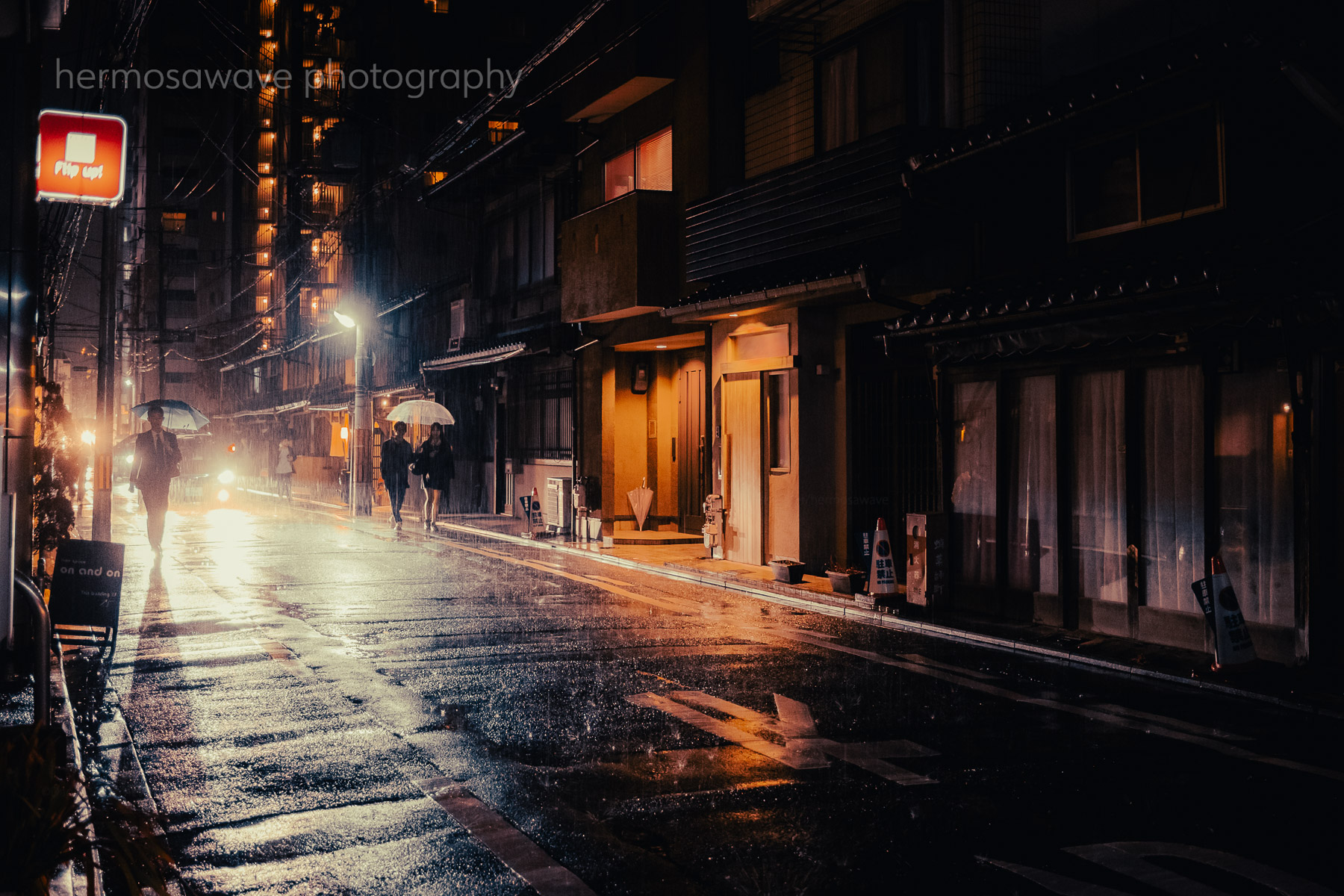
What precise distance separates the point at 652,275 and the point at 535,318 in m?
8.63

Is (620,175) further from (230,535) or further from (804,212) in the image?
(230,535)

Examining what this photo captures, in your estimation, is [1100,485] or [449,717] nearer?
[449,717]

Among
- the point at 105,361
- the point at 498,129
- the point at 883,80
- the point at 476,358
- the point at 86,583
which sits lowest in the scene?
the point at 86,583

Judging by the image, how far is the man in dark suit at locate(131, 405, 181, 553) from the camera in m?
17.4

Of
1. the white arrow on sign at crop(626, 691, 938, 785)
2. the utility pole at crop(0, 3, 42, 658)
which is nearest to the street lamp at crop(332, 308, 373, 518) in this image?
the utility pole at crop(0, 3, 42, 658)

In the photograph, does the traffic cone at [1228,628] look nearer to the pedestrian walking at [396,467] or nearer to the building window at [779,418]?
the building window at [779,418]

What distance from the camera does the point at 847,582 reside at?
15.2 meters

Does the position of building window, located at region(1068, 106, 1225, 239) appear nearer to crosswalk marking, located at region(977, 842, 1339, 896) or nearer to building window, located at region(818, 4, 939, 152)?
building window, located at region(818, 4, 939, 152)

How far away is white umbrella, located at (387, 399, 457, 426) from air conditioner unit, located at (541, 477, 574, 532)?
18.2ft

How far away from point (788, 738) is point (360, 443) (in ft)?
126

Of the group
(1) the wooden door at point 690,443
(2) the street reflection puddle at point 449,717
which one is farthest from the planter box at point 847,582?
(1) the wooden door at point 690,443

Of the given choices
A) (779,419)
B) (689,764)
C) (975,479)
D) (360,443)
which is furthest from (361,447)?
(689,764)

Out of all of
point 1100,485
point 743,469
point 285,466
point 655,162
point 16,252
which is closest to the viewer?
point 16,252

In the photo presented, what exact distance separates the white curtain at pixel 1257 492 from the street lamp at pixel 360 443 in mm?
25602
